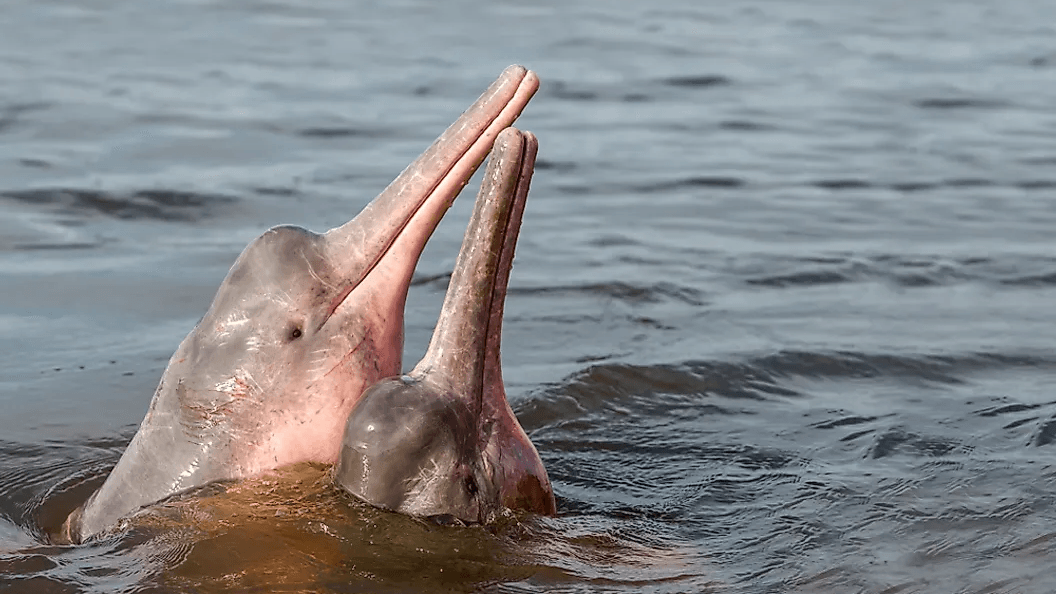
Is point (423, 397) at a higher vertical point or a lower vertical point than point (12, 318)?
higher

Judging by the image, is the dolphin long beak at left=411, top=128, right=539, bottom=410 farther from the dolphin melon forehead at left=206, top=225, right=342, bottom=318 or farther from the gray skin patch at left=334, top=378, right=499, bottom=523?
the dolphin melon forehead at left=206, top=225, right=342, bottom=318

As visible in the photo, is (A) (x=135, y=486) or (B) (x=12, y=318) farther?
(B) (x=12, y=318)

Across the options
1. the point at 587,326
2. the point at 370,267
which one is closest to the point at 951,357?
the point at 587,326

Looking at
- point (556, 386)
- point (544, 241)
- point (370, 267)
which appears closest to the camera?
point (370, 267)

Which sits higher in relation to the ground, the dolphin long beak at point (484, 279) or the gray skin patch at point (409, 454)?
the dolphin long beak at point (484, 279)

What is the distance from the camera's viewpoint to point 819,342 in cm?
852

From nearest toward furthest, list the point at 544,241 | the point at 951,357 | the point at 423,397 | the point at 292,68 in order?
the point at 423,397 → the point at 951,357 → the point at 544,241 → the point at 292,68

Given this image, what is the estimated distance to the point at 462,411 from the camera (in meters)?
5.11

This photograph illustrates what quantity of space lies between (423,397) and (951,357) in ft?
13.6

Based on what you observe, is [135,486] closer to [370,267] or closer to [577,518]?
[370,267]

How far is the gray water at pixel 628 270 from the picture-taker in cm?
533

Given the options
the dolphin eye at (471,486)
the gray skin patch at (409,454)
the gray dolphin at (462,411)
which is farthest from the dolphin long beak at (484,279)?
the dolphin eye at (471,486)

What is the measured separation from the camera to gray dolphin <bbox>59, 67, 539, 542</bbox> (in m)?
5.34

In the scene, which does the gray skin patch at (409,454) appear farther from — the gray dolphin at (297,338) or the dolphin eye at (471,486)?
the gray dolphin at (297,338)
